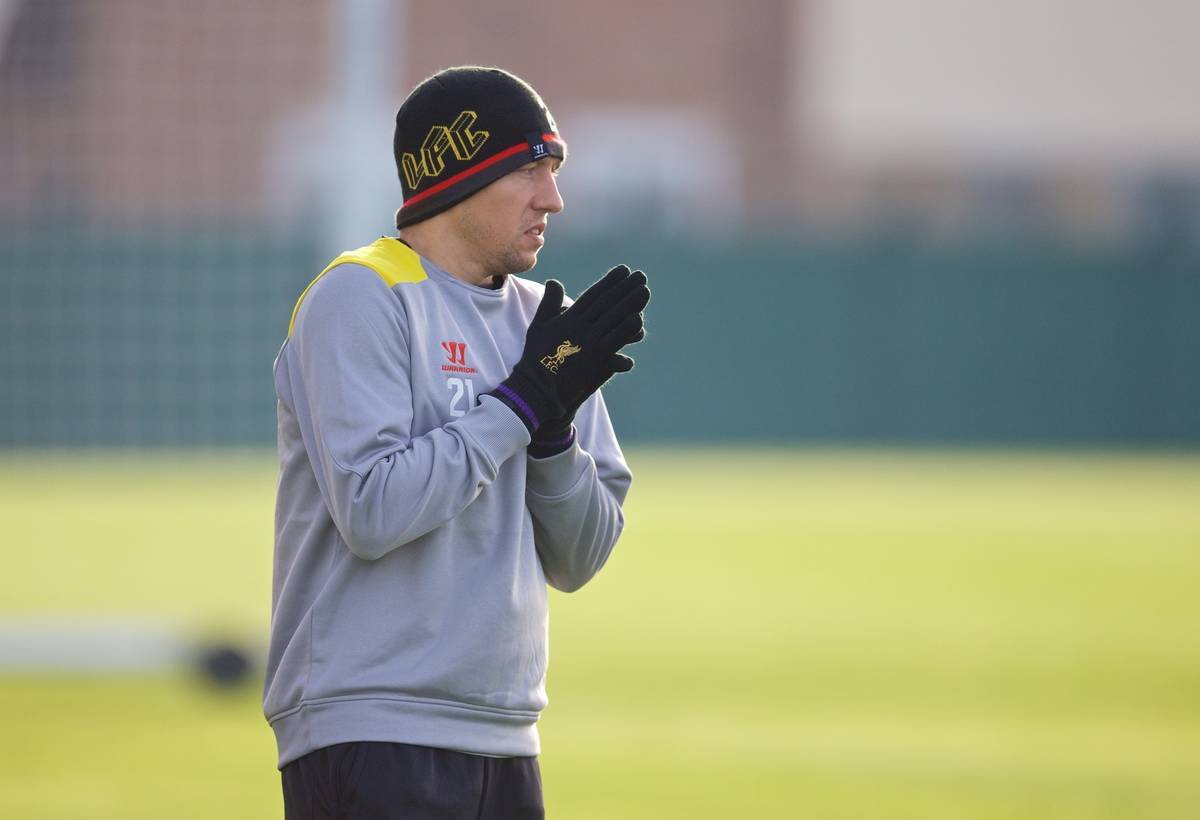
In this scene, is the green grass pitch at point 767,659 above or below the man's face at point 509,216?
below

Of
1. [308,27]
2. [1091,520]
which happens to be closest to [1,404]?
[308,27]

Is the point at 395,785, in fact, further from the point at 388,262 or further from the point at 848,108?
the point at 848,108

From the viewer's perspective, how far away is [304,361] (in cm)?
307

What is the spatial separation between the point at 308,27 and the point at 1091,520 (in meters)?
9.42

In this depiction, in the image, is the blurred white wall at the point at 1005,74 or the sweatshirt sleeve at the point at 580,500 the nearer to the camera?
the sweatshirt sleeve at the point at 580,500

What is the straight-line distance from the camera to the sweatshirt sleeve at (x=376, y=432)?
9.66ft

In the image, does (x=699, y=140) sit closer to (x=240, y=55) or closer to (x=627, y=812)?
(x=240, y=55)

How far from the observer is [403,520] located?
2.94m

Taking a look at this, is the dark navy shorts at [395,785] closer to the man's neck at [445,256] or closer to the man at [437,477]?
the man at [437,477]

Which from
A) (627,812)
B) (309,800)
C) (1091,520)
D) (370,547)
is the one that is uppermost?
(370,547)

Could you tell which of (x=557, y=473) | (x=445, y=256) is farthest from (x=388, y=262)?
(x=557, y=473)

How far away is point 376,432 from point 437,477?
0.12 m

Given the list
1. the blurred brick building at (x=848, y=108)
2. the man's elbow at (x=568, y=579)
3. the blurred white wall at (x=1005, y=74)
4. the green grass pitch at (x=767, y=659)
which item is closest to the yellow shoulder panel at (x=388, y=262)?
the man's elbow at (x=568, y=579)

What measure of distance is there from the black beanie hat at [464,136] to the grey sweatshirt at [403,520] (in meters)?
0.13
